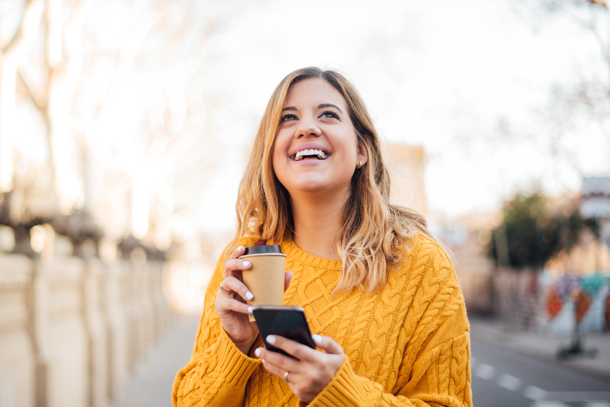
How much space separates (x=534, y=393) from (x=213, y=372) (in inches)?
343

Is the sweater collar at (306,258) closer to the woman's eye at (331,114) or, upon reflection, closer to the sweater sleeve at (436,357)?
the sweater sleeve at (436,357)

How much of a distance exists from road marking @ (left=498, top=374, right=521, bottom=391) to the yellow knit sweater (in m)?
8.73

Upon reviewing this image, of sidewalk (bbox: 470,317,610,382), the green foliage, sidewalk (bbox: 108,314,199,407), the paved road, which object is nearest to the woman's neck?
the paved road

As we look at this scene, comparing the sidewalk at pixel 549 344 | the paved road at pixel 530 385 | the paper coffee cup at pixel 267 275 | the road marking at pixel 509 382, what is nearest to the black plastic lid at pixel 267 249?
the paper coffee cup at pixel 267 275

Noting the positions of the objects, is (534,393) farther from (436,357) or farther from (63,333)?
(436,357)

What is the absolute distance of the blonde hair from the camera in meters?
2.09

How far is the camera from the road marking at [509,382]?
387 inches

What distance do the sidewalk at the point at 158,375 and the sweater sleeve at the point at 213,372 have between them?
7.93m


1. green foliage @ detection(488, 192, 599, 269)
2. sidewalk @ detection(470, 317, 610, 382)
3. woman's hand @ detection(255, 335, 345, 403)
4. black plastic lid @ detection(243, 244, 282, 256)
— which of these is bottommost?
sidewalk @ detection(470, 317, 610, 382)

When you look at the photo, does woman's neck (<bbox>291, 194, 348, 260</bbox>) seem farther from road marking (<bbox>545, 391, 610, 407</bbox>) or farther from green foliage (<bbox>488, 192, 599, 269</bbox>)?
green foliage (<bbox>488, 192, 599, 269</bbox>)

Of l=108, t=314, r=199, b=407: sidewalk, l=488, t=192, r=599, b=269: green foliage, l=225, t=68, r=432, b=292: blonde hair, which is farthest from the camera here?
l=488, t=192, r=599, b=269: green foliage

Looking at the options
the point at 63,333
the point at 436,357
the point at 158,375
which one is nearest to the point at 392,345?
the point at 436,357

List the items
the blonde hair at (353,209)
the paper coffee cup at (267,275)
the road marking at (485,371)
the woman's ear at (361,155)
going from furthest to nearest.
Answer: the road marking at (485,371) → the woman's ear at (361,155) → the blonde hair at (353,209) → the paper coffee cup at (267,275)

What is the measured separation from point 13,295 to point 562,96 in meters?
10.2
